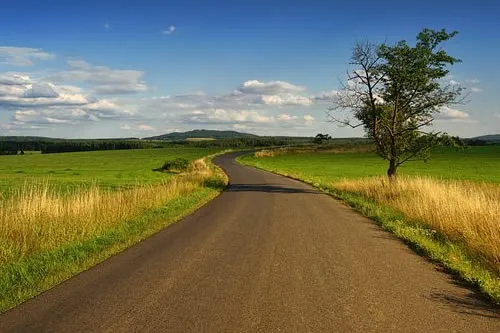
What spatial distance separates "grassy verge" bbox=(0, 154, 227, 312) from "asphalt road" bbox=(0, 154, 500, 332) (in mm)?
459

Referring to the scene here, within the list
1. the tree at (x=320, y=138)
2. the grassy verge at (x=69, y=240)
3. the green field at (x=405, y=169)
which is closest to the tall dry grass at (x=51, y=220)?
the grassy verge at (x=69, y=240)

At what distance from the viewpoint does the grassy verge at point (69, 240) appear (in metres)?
7.22

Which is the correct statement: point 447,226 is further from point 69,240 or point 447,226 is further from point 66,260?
point 69,240

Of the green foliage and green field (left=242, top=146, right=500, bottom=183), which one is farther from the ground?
the green foliage

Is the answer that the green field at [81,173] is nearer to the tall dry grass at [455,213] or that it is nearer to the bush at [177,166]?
the bush at [177,166]

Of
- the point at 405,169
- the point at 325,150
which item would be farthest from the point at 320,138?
the point at 405,169

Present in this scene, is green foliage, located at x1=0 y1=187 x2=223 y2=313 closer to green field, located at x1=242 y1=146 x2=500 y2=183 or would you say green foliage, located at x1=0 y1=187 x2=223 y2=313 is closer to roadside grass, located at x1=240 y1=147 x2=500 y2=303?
roadside grass, located at x1=240 y1=147 x2=500 y2=303

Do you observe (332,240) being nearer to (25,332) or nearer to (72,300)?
(72,300)

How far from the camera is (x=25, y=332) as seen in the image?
5027 millimetres

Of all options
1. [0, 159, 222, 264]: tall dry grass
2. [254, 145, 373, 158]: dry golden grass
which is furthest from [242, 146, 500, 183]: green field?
[0, 159, 222, 264]: tall dry grass

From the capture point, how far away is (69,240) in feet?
34.9

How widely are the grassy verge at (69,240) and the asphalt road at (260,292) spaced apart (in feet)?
1.50

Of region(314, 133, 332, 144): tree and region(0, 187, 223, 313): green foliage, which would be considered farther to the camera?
region(314, 133, 332, 144): tree

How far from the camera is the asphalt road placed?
5219 millimetres
